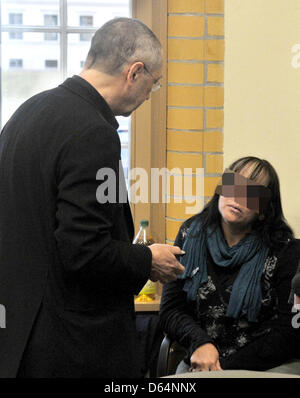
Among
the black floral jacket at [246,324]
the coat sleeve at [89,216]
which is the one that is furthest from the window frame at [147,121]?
the coat sleeve at [89,216]

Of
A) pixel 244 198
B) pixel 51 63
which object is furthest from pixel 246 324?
pixel 51 63

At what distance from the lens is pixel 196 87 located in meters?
2.31

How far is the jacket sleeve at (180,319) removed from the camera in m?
1.90

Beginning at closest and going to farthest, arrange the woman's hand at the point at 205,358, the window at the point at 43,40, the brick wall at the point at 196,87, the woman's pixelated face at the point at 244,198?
the woman's hand at the point at 205,358
the woman's pixelated face at the point at 244,198
the brick wall at the point at 196,87
the window at the point at 43,40

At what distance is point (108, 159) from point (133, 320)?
39 centimetres

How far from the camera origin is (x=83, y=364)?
135cm

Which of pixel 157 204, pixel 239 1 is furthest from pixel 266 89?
pixel 157 204

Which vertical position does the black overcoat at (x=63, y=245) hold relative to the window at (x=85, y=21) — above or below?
below

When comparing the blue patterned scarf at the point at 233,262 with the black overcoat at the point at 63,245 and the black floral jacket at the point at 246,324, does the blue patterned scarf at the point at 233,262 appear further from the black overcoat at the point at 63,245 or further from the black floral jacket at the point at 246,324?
the black overcoat at the point at 63,245

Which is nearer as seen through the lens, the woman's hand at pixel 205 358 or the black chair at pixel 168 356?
the woman's hand at pixel 205 358

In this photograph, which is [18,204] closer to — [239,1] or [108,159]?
[108,159]

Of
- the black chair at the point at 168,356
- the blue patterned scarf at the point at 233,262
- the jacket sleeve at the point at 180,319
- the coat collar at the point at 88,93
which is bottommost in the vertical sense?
the black chair at the point at 168,356

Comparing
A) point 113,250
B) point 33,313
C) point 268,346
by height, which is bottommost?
point 268,346

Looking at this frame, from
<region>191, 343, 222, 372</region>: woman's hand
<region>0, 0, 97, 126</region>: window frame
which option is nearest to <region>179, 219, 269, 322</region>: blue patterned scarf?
<region>191, 343, 222, 372</region>: woman's hand
